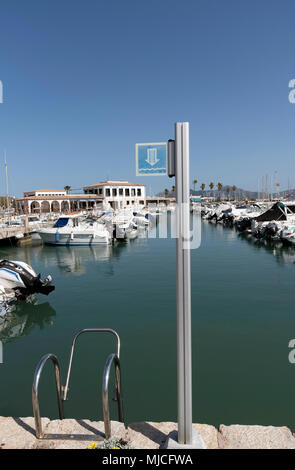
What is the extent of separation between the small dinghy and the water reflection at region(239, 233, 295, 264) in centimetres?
1447

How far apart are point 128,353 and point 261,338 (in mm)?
3680

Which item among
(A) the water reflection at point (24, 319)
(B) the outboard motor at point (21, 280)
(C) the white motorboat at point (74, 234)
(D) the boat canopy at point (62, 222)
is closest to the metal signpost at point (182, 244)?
(A) the water reflection at point (24, 319)

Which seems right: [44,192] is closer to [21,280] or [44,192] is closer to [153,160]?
[21,280]

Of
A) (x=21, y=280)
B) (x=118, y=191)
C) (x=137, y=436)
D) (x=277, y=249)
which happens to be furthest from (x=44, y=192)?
(x=137, y=436)

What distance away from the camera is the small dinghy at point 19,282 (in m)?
11.8

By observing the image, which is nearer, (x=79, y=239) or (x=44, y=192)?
(x=79, y=239)

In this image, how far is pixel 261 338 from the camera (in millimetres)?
8562

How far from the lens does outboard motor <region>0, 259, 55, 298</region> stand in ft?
38.9

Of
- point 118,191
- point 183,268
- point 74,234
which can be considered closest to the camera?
point 183,268

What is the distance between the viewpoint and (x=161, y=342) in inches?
336

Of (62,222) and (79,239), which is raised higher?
(62,222)

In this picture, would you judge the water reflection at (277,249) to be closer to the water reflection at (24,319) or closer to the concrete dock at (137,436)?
the water reflection at (24,319)

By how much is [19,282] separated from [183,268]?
1060 cm
